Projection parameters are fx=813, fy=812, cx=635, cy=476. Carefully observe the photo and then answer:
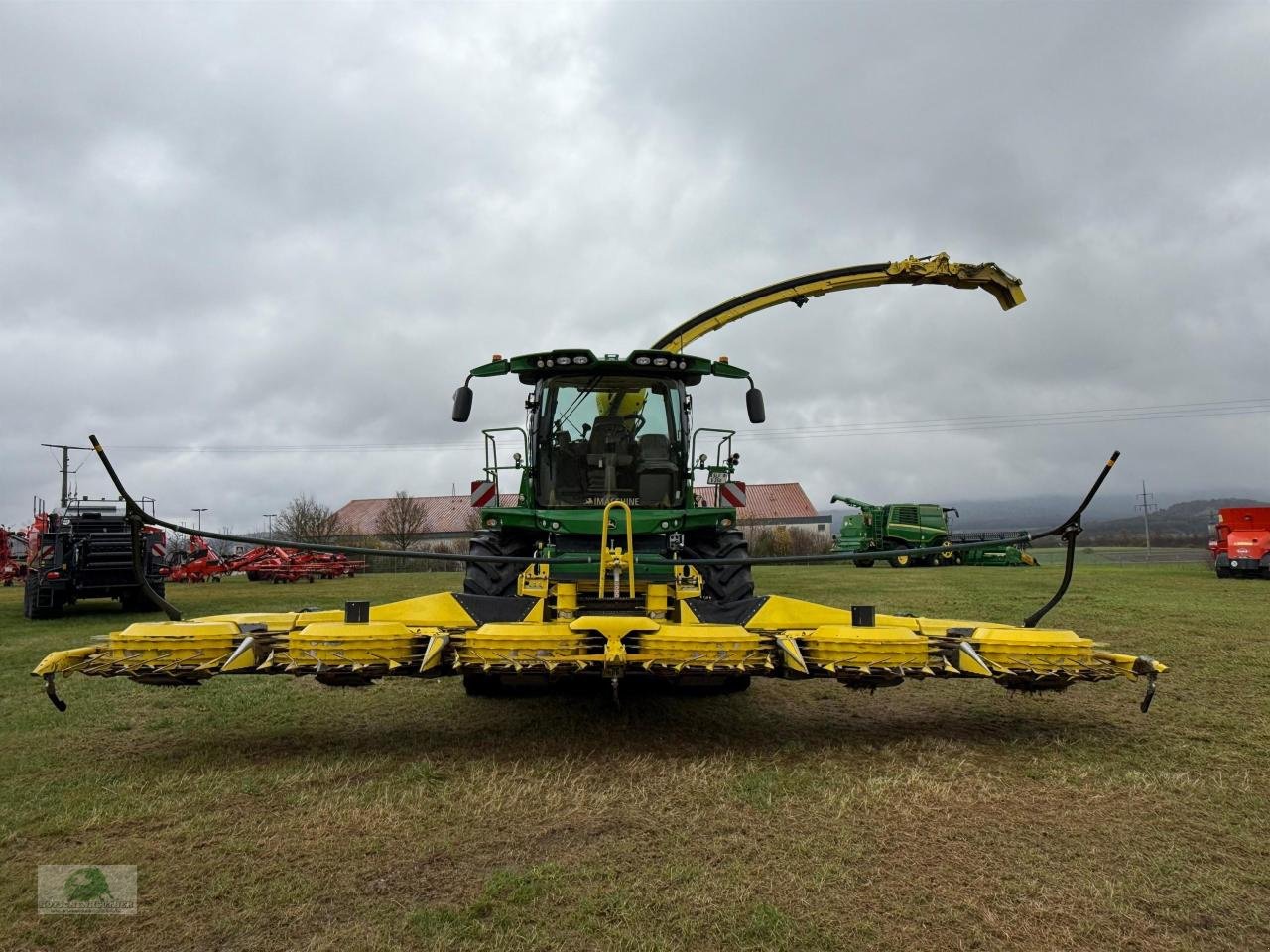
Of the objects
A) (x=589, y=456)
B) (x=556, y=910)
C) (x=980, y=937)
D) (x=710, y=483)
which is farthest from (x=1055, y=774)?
(x=589, y=456)

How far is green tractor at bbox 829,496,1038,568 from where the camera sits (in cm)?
3222

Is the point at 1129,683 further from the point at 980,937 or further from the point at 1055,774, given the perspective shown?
the point at 980,937

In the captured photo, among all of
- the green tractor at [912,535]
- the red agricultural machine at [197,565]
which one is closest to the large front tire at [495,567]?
the red agricultural machine at [197,565]

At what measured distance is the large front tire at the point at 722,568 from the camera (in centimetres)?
595

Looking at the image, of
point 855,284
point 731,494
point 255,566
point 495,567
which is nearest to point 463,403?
point 495,567

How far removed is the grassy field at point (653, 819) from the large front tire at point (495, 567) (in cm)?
89

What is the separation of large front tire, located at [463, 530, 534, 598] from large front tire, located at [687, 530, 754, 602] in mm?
1341

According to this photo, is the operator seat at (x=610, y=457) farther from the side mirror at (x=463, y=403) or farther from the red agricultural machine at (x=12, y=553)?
the red agricultural machine at (x=12, y=553)

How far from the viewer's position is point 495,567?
19.7 feet

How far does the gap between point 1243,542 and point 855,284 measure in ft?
49.5

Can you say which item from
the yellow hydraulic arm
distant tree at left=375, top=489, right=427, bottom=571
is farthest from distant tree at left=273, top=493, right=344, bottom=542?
the yellow hydraulic arm

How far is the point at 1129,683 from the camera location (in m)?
6.66

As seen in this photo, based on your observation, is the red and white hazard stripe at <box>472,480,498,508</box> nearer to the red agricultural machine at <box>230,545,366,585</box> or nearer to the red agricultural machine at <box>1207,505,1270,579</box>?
the red agricultural machine at <box>230,545,366,585</box>

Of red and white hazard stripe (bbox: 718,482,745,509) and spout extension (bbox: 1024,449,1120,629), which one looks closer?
spout extension (bbox: 1024,449,1120,629)
